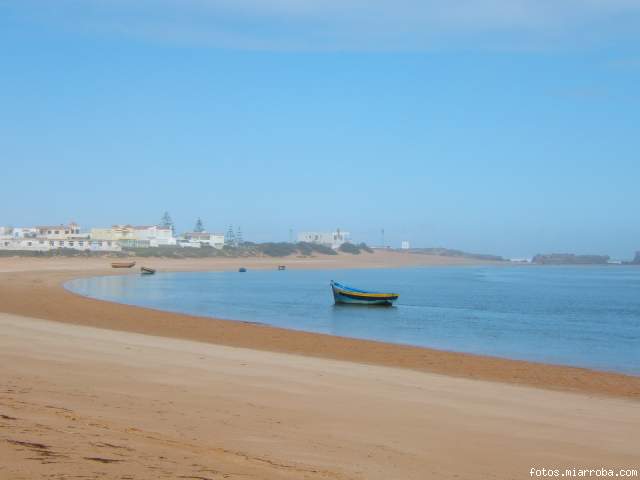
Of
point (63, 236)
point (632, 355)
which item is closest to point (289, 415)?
point (632, 355)

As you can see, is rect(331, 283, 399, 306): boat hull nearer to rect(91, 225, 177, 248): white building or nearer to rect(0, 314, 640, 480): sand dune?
rect(0, 314, 640, 480): sand dune

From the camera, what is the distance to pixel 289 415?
8953mm

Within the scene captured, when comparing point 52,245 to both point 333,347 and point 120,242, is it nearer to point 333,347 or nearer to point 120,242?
point 120,242

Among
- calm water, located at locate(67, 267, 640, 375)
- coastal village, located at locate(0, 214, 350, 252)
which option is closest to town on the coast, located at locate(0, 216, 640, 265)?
coastal village, located at locate(0, 214, 350, 252)

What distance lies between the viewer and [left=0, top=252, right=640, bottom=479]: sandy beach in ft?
20.0

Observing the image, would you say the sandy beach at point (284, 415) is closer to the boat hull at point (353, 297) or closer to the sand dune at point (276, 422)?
the sand dune at point (276, 422)

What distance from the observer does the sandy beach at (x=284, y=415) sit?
6098 mm

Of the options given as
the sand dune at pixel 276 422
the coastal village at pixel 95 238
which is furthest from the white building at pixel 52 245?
the sand dune at pixel 276 422

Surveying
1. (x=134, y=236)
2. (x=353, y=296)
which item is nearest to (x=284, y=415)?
(x=353, y=296)

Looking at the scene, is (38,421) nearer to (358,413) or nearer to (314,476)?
(314,476)

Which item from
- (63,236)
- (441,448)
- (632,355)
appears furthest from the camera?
(63,236)

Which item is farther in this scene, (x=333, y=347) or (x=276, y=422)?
(x=333, y=347)

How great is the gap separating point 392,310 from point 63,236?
4649 inches

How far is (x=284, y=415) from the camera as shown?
8930 mm
